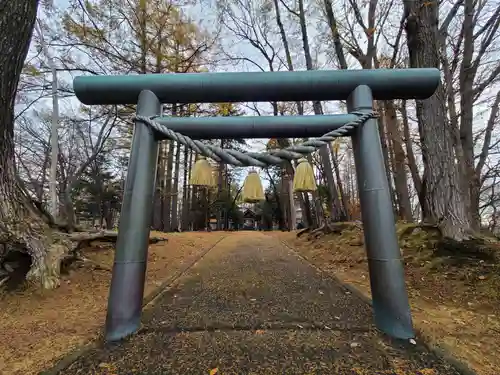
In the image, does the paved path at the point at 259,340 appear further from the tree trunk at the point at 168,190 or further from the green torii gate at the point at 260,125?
the tree trunk at the point at 168,190

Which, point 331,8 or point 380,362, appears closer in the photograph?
point 380,362

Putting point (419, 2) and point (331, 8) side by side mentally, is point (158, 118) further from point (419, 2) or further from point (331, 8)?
point (331, 8)

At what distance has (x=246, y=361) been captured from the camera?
1586mm

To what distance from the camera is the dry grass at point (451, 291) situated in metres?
1.83

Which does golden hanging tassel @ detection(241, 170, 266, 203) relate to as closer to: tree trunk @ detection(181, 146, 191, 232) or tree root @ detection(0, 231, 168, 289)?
tree root @ detection(0, 231, 168, 289)

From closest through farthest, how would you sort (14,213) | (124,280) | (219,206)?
(124,280) < (14,213) < (219,206)

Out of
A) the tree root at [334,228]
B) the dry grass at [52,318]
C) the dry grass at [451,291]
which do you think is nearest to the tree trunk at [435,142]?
the dry grass at [451,291]

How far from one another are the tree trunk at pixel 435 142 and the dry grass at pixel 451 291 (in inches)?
15.9

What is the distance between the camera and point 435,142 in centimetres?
407

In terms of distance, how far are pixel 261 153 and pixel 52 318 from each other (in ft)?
8.06

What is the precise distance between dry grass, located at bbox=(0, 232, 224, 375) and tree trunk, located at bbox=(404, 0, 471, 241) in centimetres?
427

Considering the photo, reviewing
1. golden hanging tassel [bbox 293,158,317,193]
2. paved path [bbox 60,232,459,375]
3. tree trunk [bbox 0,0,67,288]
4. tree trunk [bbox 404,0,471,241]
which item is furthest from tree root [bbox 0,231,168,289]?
tree trunk [bbox 404,0,471,241]

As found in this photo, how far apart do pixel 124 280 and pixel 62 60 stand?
8.64 meters

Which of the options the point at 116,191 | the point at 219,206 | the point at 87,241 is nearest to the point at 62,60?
the point at 87,241
